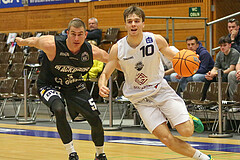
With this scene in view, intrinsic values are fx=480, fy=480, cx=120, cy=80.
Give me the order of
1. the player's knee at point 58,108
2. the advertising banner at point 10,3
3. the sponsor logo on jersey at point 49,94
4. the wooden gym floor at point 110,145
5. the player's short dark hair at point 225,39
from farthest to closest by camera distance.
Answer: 1. the advertising banner at point 10,3
2. the player's short dark hair at point 225,39
3. the wooden gym floor at point 110,145
4. the sponsor logo on jersey at point 49,94
5. the player's knee at point 58,108

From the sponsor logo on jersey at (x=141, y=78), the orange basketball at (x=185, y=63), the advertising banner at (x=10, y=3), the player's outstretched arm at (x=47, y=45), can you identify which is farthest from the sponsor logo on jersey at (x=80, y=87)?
the advertising banner at (x=10, y=3)

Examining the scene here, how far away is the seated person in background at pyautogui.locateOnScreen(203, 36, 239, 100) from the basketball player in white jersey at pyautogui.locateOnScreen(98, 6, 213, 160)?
4.35 meters

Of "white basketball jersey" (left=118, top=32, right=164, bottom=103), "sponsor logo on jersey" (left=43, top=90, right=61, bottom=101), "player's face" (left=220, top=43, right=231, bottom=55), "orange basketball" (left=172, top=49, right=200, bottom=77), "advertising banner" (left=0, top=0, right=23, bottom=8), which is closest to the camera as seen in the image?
"orange basketball" (left=172, top=49, right=200, bottom=77)

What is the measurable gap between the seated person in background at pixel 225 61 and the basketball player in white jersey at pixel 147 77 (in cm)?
435

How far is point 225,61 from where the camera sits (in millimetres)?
9617

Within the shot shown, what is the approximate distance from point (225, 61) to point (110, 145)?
325cm

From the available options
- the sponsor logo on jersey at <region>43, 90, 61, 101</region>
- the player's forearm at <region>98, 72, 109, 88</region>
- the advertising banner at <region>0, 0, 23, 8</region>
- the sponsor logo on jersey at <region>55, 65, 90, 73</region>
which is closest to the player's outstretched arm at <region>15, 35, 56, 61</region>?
the sponsor logo on jersey at <region>55, 65, 90, 73</region>

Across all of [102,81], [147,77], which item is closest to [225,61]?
[147,77]

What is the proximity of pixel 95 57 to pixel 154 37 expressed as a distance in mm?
1063

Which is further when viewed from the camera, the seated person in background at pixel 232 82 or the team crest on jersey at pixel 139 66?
the seated person in background at pixel 232 82

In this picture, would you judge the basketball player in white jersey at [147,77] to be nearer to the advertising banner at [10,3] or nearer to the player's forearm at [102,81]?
the player's forearm at [102,81]

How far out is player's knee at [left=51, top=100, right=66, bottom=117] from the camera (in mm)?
5637

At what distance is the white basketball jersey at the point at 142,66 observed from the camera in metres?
5.18

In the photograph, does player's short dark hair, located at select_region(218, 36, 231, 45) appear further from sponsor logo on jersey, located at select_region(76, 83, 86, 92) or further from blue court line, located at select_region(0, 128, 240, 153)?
sponsor logo on jersey, located at select_region(76, 83, 86, 92)
